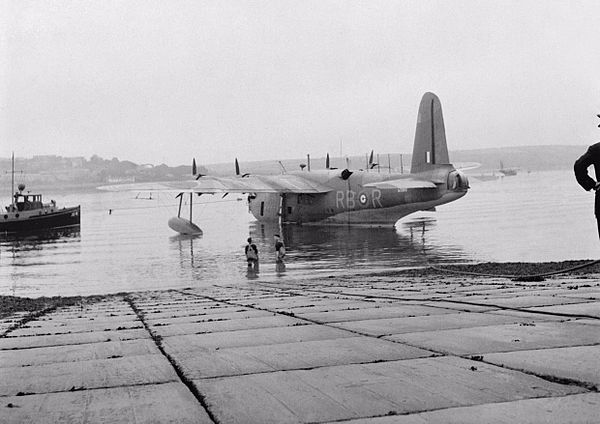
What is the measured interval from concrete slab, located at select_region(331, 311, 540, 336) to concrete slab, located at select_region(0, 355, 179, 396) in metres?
2.11

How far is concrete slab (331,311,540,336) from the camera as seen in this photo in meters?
6.89

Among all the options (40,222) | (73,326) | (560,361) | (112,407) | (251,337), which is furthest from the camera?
(40,222)

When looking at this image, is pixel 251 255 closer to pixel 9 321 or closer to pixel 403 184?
pixel 9 321

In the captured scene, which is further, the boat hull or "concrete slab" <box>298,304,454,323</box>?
the boat hull

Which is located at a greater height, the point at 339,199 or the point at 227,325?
the point at 339,199

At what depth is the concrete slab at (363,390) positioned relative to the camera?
4.02 metres

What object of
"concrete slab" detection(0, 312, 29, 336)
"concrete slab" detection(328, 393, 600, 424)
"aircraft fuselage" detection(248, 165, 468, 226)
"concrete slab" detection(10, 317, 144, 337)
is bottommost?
"concrete slab" detection(0, 312, 29, 336)

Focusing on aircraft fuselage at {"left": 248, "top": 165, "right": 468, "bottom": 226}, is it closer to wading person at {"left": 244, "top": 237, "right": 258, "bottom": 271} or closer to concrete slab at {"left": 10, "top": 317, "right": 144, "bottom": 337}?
wading person at {"left": 244, "top": 237, "right": 258, "bottom": 271}

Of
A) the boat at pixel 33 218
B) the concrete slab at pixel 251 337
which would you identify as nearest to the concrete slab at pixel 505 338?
the concrete slab at pixel 251 337

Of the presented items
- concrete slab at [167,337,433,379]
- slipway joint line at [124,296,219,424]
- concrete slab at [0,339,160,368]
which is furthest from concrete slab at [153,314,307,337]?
concrete slab at [167,337,433,379]

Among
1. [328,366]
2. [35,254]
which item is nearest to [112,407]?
[328,366]

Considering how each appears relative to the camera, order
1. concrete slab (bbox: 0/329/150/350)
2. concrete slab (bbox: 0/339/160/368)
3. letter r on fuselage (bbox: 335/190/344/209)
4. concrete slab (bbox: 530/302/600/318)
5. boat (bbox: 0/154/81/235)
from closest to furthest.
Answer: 1. concrete slab (bbox: 0/339/160/368)
2. concrete slab (bbox: 530/302/600/318)
3. concrete slab (bbox: 0/329/150/350)
4. letter r on fuselage (bbox: 335/190/344/209)
5. boat (bbox: 0/154/81/235)

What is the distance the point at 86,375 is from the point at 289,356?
1525mm

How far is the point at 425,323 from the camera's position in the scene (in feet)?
23.8
